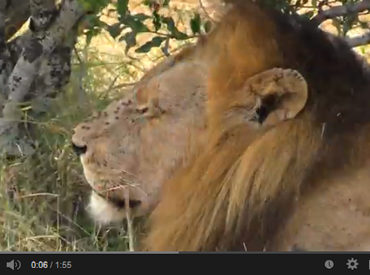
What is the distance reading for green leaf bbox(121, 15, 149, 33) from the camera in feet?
10.2

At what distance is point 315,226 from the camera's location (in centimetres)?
213

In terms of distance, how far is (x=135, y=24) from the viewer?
123 inches

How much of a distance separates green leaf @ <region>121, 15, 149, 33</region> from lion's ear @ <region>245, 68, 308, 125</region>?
0.92 metres

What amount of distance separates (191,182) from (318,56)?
1.29 ft

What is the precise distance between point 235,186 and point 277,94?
21 centimetres

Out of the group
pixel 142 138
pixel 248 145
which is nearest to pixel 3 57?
pixel 142 138

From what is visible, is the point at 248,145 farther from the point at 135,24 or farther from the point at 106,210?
the point at 135,24
